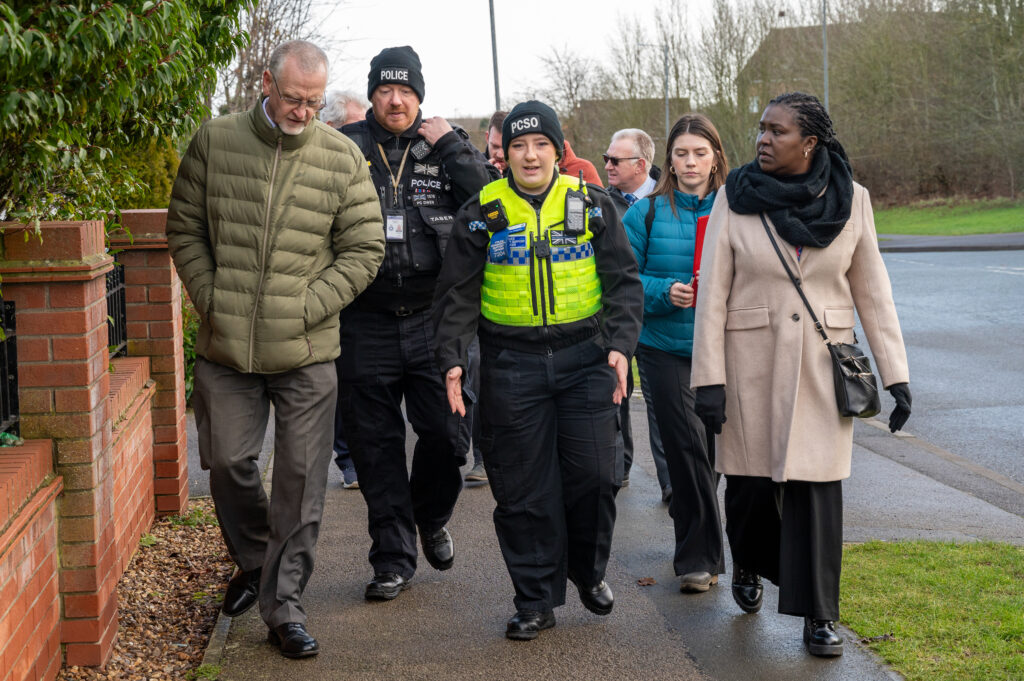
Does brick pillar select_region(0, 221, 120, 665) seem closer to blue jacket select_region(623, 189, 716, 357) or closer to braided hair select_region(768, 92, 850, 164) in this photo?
blue jacket select_region(623, 189, 716, 357)

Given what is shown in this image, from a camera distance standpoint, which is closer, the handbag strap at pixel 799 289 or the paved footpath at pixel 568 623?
the paved footpath at pixel 568 623

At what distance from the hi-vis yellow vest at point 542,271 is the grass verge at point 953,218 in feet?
105

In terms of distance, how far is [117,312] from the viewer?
573cm

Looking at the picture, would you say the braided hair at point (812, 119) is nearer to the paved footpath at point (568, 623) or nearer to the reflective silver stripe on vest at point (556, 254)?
the reflective silver stripe on vest at point (556, 254)

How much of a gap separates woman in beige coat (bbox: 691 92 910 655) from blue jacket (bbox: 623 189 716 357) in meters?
0.73

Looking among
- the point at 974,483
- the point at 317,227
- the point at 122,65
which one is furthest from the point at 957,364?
the point at 122,65

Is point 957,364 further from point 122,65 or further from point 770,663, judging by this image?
point 122,65

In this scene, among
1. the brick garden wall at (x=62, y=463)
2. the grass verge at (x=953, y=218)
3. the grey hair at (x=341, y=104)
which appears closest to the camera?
the brick garden wall at (x=62, y=463)

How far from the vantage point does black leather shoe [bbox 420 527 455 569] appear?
529 centimetres

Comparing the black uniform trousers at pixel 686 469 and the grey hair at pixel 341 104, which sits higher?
the grey hair at pixel 341 104

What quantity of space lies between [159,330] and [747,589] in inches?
124

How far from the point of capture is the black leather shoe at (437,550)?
5285 millimetres

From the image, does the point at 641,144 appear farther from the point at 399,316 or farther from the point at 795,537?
the point at 795,537

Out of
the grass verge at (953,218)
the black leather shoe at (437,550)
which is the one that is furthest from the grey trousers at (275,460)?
the grass verge at (953,218)
